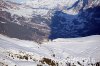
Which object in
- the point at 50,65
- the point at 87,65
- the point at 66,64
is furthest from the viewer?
the point at 87,65

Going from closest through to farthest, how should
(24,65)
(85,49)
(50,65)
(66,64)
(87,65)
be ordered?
1. (24,65)
2. (50,65)
3. (66,64)
4. (87,65)
5. (85,49)

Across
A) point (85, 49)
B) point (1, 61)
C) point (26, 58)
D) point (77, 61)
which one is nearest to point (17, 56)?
point (26, 58)

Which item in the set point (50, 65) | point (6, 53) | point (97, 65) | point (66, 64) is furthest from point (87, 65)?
point (6, 53)

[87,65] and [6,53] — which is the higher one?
[6,53]

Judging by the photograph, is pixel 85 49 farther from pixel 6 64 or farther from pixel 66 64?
pixel 6 64

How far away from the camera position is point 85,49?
3331 centimetres

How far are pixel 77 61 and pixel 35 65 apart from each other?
9.79 meters

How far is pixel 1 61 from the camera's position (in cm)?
1327

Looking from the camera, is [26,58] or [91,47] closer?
[26,58]

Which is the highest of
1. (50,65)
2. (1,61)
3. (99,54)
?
(1,61)

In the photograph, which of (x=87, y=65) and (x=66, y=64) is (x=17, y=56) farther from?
(x=87, y=65)

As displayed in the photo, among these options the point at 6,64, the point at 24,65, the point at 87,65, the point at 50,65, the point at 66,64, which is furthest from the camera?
the point at 87,65

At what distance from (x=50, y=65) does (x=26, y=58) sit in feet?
5.72

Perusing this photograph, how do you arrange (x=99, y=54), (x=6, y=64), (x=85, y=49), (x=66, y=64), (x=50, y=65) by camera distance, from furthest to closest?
(x=85, y=49), (x=99, y=54), (x=66, y=64), (x=50, y=65), (x=6, y=64)
